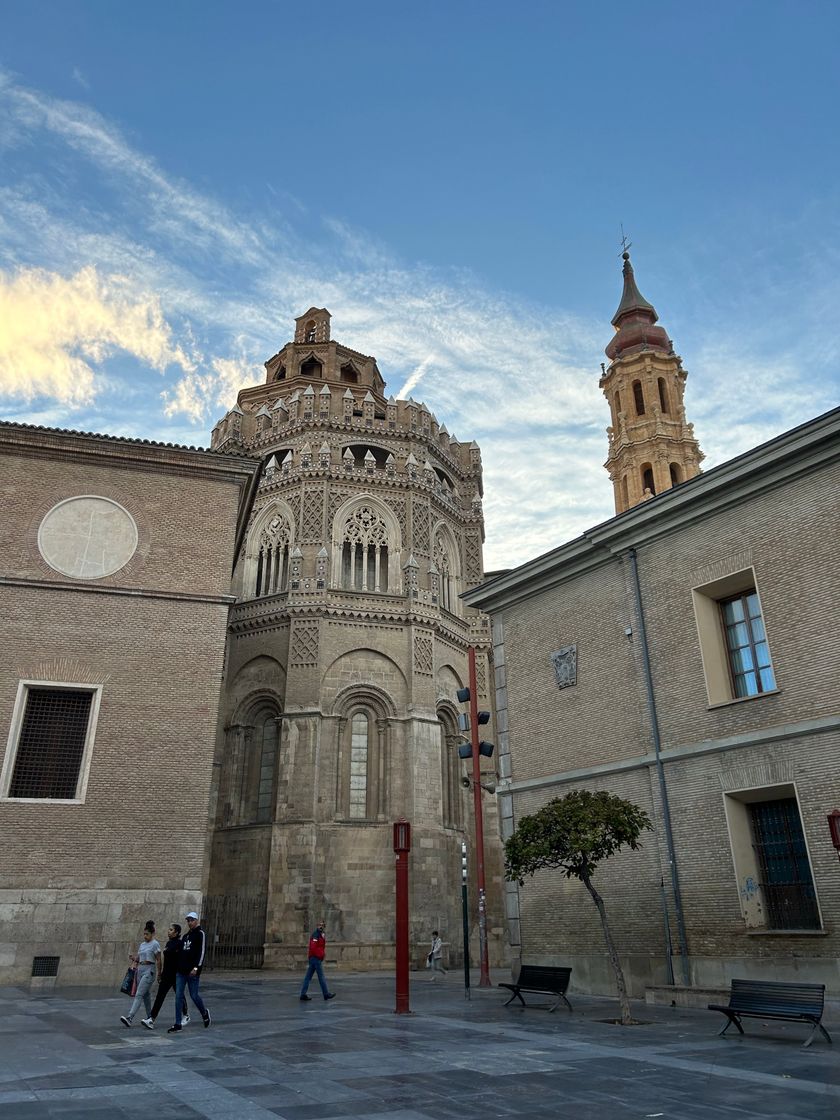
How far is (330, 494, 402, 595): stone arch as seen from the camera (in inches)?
1272

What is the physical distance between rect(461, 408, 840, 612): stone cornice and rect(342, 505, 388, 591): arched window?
38.6ft

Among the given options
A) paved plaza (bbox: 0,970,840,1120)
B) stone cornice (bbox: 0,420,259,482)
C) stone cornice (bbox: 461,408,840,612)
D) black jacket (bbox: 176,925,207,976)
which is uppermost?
stone cornice (bbox: 0,420,259,482)

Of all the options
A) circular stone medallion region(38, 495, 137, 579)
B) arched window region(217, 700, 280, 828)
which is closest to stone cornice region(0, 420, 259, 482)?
circular stone medallion region(38, 495, 137, 579)

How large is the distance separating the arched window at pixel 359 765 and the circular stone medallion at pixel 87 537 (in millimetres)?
13297

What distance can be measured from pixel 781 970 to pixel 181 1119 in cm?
1065

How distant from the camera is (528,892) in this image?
18.0 metres

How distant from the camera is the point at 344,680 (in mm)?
30031

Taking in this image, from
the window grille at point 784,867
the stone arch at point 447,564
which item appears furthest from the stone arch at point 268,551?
the window grille at point 784,867

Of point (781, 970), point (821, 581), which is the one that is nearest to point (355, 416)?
point (821, 581)

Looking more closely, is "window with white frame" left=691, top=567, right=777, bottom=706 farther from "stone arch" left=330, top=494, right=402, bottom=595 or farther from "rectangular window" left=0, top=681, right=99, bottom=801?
"stone arch" left=330, top=494, right=402, bottom=595

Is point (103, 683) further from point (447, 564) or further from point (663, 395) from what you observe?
point (663, 395)

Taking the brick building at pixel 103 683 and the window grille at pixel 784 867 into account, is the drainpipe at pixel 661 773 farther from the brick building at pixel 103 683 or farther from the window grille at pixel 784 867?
the brick building at pixel 103 683

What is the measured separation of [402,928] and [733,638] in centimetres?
792

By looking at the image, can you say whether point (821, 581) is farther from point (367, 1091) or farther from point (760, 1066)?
point (367, 1091)
